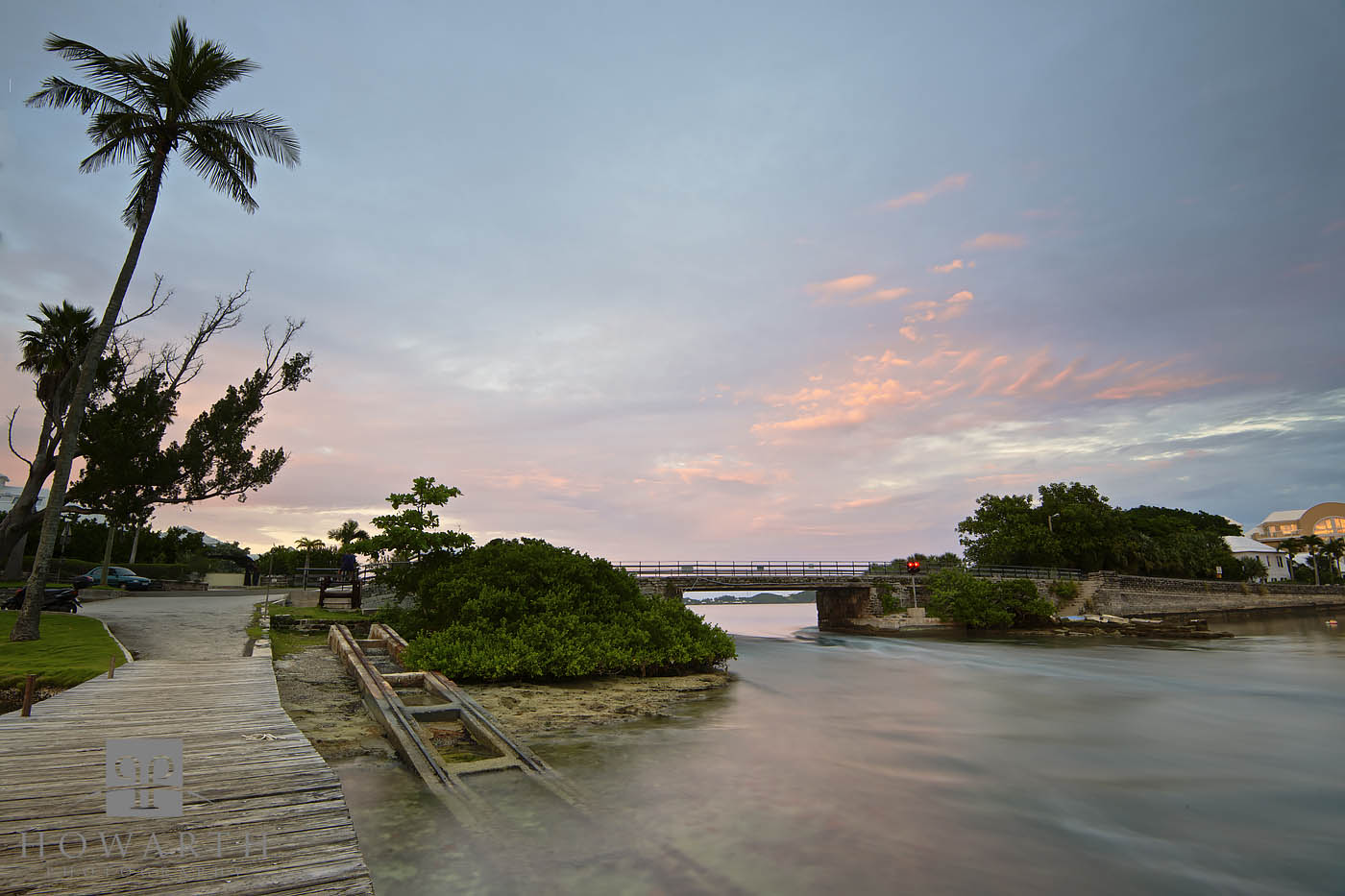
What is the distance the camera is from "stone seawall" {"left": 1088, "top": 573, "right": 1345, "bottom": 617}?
193 ft

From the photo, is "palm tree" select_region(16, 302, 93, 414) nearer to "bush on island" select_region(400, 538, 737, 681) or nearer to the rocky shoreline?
"bush on island" select_region(400, 538, 737, 681)

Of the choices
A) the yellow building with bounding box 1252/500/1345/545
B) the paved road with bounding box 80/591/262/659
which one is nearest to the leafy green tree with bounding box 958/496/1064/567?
the paved road with bounding box 80/591/262/659

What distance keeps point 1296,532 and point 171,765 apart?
228796 mm

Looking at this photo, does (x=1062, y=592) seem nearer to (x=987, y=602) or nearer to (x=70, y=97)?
(x=987, y=602)

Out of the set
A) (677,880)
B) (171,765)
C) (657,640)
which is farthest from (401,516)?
(677,880)

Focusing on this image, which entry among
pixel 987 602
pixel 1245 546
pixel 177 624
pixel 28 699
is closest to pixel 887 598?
pixel 987 602

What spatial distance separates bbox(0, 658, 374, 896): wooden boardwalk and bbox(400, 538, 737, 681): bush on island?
7514 mm

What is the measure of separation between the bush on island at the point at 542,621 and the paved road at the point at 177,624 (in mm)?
4513

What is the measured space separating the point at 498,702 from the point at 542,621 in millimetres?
3417

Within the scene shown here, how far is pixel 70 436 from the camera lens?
16.6 meters

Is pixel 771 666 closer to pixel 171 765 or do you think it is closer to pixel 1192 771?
pixel 1192 771

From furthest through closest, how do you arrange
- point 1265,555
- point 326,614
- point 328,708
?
1. point 1265,555
2. point 326,614
3. point 328,708

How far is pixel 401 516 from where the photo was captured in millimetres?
20031

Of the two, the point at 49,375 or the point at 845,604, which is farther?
the point at 845,604
